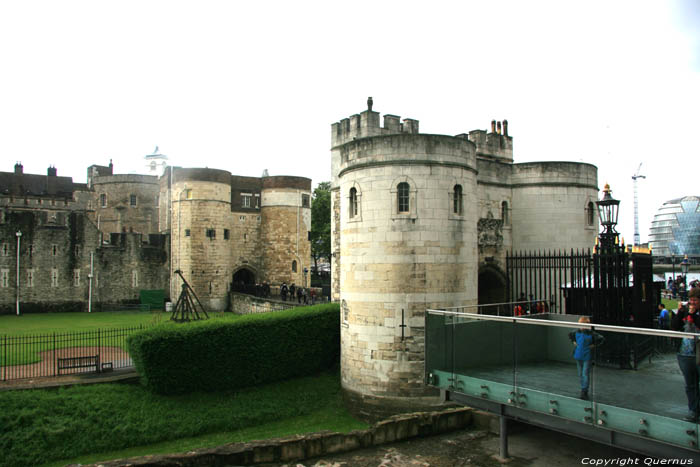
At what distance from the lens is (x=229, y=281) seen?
36.0 m

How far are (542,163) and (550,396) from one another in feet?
51.5

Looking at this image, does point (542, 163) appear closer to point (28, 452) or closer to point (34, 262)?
point (28, 452)

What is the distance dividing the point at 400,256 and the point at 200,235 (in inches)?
868

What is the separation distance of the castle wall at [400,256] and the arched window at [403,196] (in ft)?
0.51

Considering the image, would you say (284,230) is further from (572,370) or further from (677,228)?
(677,228)

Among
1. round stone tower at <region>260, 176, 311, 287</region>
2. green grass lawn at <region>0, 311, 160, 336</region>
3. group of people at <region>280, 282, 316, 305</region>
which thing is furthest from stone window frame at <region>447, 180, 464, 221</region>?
round stone tower at <region>260, 176, 311, 287</region>

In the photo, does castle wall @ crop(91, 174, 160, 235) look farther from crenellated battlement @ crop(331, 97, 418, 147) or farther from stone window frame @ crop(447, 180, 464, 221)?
stone window frame @ crop(447, 180, 464, 221)

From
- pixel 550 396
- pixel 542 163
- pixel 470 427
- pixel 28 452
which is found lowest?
pixel 28 452

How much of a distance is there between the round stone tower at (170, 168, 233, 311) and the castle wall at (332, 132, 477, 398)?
1992cm

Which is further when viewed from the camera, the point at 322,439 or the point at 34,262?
the point at 34,262

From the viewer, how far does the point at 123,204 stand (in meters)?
47.9

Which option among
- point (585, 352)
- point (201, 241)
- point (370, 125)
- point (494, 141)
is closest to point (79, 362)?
point (370, 125)

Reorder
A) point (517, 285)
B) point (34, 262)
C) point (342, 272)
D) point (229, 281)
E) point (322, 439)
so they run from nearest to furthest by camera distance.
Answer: point (322, 439)
point (342, 272)
point (517, 285)
point (34, 262)
point (229, 281)

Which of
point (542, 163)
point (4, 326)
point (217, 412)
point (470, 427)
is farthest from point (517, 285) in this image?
point (4, 326)
